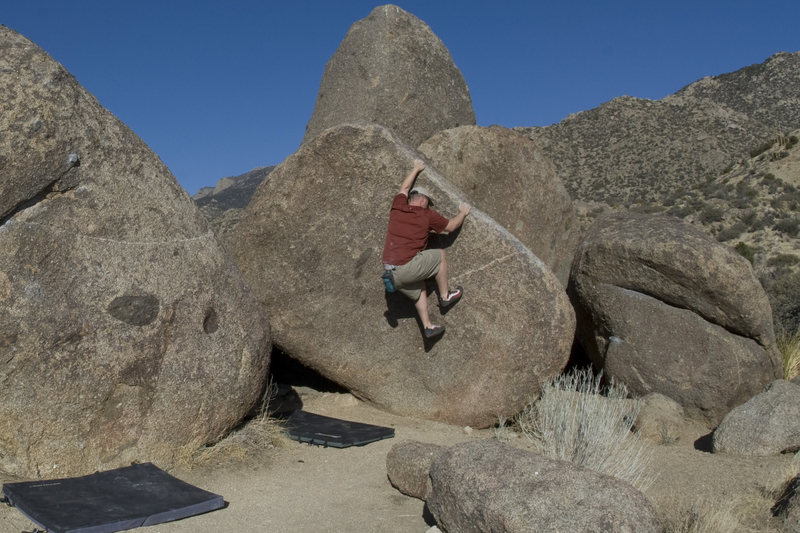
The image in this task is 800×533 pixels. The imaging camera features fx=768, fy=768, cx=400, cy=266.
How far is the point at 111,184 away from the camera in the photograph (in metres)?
4.85

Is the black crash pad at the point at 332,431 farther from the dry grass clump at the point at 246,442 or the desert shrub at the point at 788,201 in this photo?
the desert shrub at the point at 788,201

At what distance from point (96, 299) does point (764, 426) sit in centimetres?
476

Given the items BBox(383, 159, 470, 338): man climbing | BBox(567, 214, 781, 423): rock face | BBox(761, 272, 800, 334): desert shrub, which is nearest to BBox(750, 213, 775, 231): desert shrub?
BBox(761, 272, 800, 334): desert shrub

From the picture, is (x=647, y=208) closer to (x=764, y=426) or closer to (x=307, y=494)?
(x=764, y=426)

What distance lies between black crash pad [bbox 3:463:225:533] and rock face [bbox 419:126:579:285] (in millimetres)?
4515

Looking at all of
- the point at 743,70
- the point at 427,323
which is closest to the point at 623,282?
the point at 427,323

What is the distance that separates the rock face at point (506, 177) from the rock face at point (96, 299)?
3.53m

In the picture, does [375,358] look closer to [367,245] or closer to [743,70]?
[367,245]

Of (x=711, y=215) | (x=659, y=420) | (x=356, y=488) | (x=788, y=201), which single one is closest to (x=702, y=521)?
(x=356, y=488)

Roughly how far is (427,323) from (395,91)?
3482 mm

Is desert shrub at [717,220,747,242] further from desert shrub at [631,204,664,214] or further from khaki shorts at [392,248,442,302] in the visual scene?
khaki shorts at [392,248,442,302]

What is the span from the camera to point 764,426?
5.70 m

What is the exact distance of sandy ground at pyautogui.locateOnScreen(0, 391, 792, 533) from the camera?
4195 mm

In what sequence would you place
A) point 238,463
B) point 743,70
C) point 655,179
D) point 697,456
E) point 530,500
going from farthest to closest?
point 743,70 < point 655,179 < point 697,456 < point 238,463 < point 530,500
